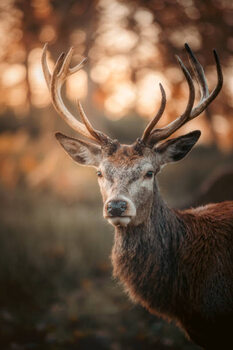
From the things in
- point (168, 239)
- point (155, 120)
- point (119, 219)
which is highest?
point (155, 120)

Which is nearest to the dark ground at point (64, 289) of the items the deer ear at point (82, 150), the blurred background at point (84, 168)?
the blurred background at point (84, 168)

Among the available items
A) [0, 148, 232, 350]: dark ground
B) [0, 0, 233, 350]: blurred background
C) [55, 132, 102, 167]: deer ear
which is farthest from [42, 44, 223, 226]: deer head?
[0, 0, 233, 350]: blurred background

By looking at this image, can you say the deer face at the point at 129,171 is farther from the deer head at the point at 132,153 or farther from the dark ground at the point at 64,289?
the dark ground at the point at 64,289

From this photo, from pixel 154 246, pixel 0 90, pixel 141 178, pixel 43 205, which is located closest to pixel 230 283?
pixel 154 246

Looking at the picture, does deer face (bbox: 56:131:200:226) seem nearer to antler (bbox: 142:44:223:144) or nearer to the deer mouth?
the deer mouth

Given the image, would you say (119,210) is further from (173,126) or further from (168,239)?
(173,126)

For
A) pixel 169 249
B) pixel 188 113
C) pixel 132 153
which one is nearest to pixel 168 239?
pixel 169 249

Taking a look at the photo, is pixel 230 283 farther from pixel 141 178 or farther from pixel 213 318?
pixel 141 178

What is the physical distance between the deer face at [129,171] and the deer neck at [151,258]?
0.19 metres

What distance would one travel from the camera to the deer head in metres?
3.31

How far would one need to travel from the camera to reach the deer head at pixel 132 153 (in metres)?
3.31

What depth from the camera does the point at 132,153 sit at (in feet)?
12.2

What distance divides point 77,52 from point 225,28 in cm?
489

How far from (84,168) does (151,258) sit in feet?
27.1
